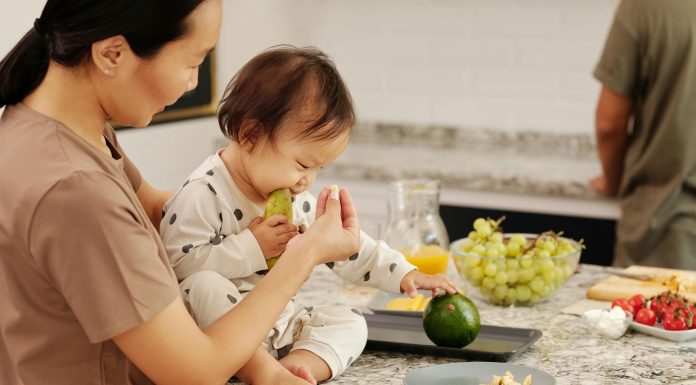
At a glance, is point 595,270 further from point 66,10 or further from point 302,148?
point 66,10

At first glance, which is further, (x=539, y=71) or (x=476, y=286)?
(x=539, y=71)

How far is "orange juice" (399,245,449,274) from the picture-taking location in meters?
2.15

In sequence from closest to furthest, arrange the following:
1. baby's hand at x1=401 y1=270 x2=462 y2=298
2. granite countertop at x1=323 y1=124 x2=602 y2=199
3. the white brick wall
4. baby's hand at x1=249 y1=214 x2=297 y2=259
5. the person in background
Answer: baby's hand at x1=249 y1=214 x2=297 y2=259 < baby's hand at x1=401 y1=270 x2=462 y2=298 < the person in background < granite countertop at x1=323 y1=124 x2=602 y2=199 < the white brick wall

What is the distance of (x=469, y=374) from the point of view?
4.95 ft

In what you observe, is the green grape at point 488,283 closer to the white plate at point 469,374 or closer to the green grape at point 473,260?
the green grape at point 473,260

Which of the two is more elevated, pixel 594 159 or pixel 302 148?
pixel 302 148

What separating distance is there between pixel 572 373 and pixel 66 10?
954 millimetres

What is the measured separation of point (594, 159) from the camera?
13.1ft

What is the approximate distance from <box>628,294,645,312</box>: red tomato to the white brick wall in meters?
2.28

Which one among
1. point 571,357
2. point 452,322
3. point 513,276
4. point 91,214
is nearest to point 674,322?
point 571,357

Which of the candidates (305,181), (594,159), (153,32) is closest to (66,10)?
(153,32)

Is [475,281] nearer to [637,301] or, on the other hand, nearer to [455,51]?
[637,301]

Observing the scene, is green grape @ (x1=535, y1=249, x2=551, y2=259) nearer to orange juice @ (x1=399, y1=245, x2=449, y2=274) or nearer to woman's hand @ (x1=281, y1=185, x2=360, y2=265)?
orange juice @ (x1=399, y1=245, x2=449, y2=274)

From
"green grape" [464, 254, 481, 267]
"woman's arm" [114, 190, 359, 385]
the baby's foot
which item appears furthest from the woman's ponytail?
"green grape" [464, 254, 481, 267]
